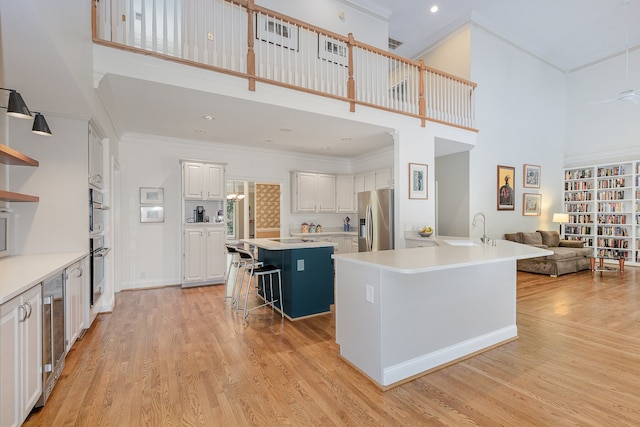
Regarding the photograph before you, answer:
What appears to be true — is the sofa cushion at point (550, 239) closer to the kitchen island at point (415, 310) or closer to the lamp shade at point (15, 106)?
the kitchen island at point (415, 310)

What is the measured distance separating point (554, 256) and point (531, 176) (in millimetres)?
2239

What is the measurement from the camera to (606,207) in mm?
7457

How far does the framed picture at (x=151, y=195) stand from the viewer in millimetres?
5336

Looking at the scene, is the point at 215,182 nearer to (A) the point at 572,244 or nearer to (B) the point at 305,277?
(B) the point at 305,277

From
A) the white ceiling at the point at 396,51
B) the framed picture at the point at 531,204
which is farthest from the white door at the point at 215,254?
the framed picture at the point at 531,204

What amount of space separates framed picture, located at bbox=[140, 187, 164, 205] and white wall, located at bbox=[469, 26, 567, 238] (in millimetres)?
6072

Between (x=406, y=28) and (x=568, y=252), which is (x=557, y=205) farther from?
(x=406, y=28)

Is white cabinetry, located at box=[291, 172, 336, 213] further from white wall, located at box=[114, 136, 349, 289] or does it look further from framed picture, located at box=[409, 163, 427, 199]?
framed picture, located at box=[409, 163, 427, 199]

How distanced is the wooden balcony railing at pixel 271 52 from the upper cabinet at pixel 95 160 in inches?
39.7

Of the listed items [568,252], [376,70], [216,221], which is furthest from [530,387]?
[568,252]

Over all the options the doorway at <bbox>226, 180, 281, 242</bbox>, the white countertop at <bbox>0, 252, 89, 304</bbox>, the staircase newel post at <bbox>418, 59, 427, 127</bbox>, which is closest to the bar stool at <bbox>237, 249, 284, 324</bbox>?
the white countertop at <bbox>0, 252, 89, 304</bbox>

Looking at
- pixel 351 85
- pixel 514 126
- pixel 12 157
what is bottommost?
pixel 12 157

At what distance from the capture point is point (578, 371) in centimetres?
246

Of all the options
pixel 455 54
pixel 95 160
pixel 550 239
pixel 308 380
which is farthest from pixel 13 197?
pixel 550 239
